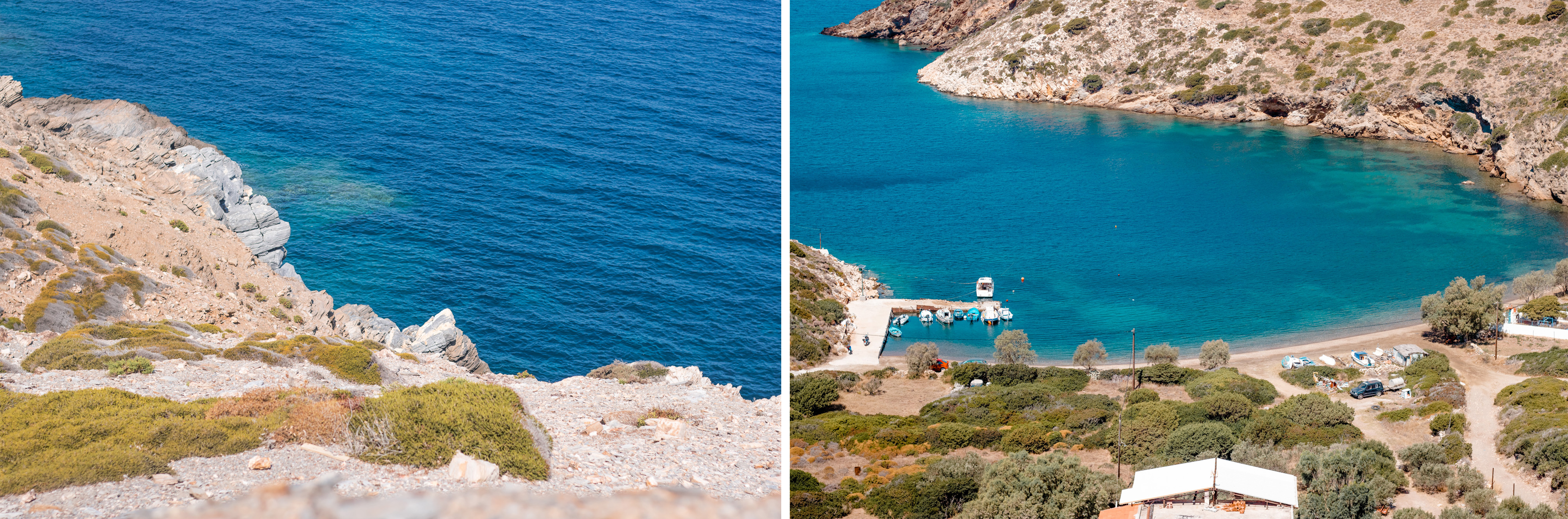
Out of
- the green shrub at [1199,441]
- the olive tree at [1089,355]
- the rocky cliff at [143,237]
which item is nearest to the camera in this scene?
the green shrub at [1199,441]

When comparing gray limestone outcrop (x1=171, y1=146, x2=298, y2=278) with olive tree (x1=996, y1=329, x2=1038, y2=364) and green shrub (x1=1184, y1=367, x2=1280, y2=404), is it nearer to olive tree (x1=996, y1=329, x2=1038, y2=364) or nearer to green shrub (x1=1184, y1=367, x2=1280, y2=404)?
olive tree (x1=996, y1=329, x2=1038, y2=364)

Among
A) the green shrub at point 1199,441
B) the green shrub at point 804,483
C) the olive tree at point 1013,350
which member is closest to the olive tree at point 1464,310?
the olive tree at point 1013,350

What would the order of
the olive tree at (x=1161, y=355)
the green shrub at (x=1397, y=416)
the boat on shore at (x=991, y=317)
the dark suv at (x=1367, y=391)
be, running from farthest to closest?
the boat on shore at (x=991, y=317), the olive tree at (x=1161, y=355), the dark suv at (x=1367, y=391), the green shrub at (x=1397, y=416)

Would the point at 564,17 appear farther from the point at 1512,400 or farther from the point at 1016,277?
the point at 1512,400

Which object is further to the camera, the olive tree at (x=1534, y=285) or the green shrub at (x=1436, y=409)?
the olive tree at (x=1534, y=285)

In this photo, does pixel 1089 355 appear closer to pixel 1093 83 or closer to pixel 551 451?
pixel 551 451

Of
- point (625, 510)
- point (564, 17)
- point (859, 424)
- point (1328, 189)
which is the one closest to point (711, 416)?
point (625, 510)

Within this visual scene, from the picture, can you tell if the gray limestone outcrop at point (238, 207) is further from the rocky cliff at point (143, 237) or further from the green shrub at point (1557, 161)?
the green shrub at point (1557, 161)
